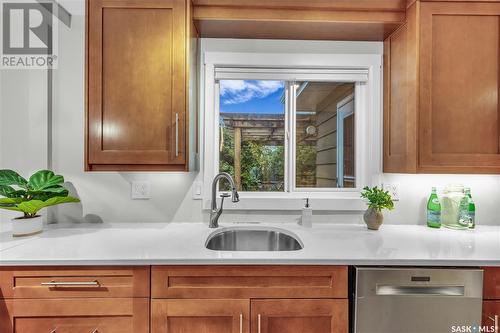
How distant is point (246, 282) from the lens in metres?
1.17

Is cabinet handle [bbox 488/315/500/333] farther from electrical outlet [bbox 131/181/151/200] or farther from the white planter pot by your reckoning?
the white planter pot

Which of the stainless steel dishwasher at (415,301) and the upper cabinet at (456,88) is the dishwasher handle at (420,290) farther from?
the upper cabinet at (456,88)

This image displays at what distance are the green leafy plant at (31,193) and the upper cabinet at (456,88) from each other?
6.64ft

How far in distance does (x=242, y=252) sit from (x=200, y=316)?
311 mm

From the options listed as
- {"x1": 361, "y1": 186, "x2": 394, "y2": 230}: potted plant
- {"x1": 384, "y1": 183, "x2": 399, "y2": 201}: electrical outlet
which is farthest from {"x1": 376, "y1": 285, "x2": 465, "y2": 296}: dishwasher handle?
{"x1": 384, "y1": 183, "x2": 399, "y2": 201}: electrical outlet

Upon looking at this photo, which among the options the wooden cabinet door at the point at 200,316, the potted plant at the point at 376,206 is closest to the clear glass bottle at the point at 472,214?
the potted plant at the point at 376,206

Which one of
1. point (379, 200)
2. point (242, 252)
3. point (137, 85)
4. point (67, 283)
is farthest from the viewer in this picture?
point (379, 200)

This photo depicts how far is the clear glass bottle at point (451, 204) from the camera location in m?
1.78

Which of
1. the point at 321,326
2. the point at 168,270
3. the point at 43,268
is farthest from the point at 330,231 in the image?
the point at 43,268

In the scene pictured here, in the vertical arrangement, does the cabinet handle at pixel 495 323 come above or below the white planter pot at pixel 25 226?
below

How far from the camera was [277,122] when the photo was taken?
1975mm

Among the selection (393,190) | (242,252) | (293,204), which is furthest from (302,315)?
(393,190)

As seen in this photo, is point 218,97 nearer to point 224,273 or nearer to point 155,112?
point 155,112

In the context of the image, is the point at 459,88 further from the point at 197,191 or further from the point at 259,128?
the point at 197,191
